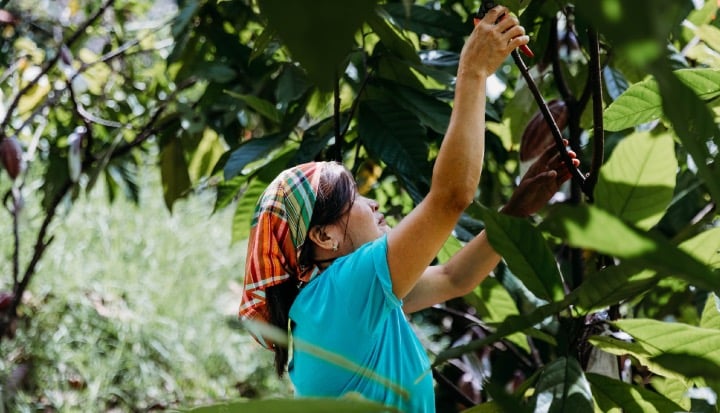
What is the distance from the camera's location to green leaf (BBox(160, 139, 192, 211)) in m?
1.90

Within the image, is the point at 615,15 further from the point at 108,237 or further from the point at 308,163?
the point at 108,237

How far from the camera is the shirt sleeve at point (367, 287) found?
1.05m

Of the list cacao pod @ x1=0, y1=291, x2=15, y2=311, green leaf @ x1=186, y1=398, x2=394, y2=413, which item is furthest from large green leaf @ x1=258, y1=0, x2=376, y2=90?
cacao pod @ x1=0, y1=291, x2=15, y2=311

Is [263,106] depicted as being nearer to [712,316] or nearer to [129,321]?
[712,316]

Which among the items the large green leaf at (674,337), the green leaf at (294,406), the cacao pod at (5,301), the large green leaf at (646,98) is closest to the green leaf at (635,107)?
the large green leaf at (646,98)

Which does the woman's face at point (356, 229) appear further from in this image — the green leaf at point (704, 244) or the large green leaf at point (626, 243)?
the large green leaf at point (626, 243)

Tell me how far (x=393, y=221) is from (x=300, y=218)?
1.37ft

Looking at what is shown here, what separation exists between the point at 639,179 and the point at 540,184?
53cm

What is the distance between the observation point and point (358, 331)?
43.6 inches

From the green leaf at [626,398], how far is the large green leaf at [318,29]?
2.02 feet

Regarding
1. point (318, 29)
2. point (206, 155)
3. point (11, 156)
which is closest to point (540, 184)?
point (318, 29)

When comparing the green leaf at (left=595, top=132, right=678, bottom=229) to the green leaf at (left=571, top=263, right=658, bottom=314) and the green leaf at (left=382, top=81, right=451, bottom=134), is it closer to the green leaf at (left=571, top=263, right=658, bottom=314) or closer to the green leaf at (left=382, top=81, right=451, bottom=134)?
the green leaf at (left=571, top=263, right=658, bottom=314)

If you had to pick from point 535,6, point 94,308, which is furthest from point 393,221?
point 94,308

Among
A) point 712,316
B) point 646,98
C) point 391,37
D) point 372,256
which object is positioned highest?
point 391,37
